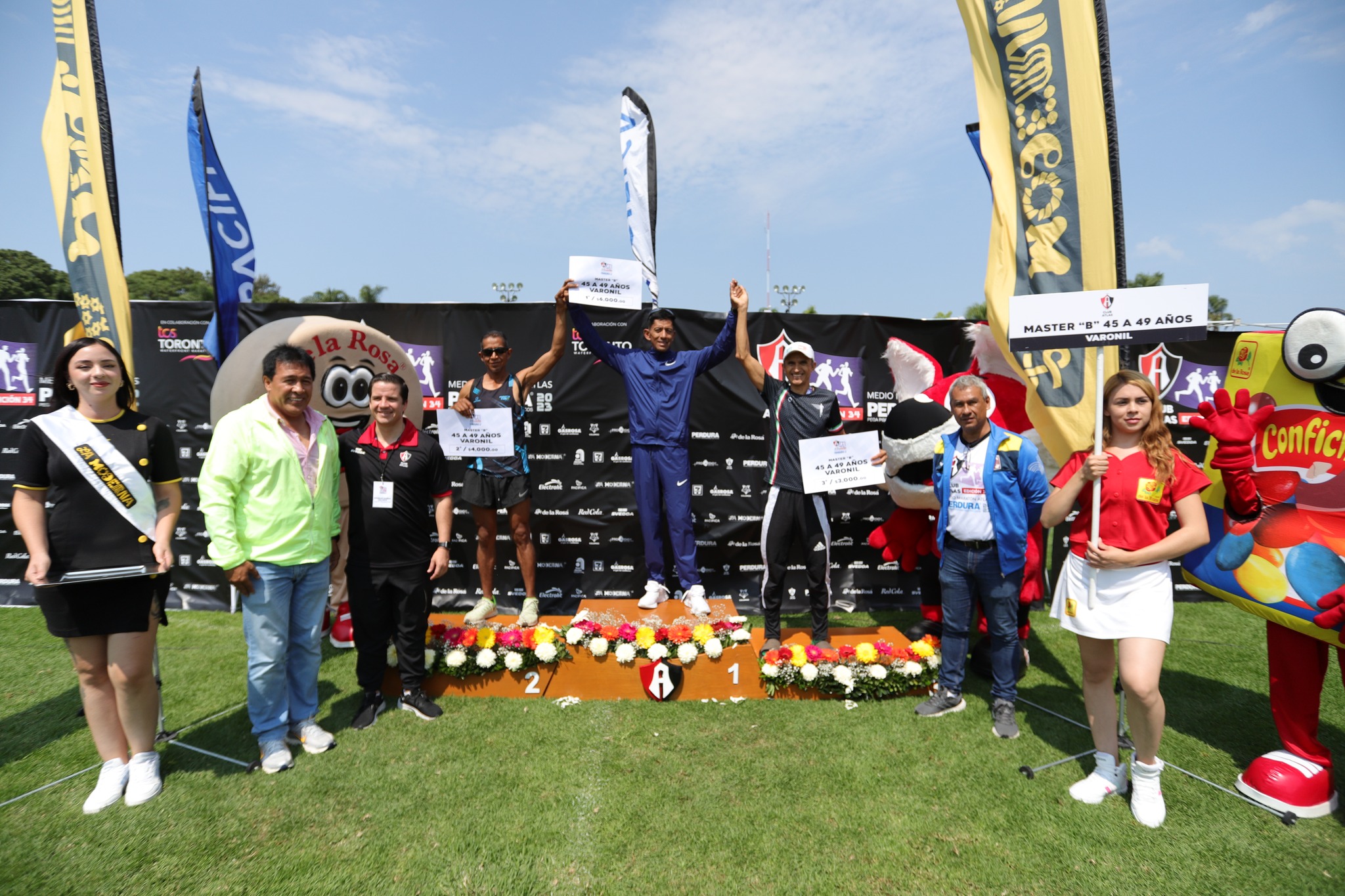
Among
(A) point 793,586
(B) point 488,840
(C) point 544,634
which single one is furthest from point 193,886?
(A) point 793,586

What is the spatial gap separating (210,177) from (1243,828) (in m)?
7.20

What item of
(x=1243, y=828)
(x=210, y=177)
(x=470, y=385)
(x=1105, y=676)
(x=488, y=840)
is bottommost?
(x=1243, y=828)

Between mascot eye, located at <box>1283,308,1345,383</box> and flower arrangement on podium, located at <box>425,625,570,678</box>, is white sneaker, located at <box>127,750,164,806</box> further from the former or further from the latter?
mascot eye, located at <box>1283,308,1345,383</box>

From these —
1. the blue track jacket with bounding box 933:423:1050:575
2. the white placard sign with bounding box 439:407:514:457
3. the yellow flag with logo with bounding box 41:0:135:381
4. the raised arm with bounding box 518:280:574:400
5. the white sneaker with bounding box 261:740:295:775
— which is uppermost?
the yellow flag with logo with bounding box 41:0:135:381

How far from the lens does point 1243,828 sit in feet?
9.11

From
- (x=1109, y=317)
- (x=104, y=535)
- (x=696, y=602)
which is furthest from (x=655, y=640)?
(x=1109, y=317)

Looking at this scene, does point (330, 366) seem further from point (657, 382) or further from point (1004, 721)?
point (1004, 721)

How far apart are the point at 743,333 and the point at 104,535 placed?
11.8 ft

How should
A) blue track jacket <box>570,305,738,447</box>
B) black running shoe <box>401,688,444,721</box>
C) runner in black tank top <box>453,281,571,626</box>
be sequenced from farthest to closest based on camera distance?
runner in black tank top <box>453,281,571,626</box>, blue track jacket <box>570,305,738,447</box>, black running shoe <box>401,688,444,721</box>

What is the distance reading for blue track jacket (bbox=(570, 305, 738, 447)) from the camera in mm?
4543

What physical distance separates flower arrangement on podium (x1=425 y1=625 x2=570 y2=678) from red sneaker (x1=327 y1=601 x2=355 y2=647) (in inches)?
50.5

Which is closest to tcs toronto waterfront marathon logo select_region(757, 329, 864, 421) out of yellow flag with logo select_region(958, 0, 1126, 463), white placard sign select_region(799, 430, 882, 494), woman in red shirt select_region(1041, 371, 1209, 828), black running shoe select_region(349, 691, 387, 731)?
white placard sign select_region(799, 430, 882, 494)

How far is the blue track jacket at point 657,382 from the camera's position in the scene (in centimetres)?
454

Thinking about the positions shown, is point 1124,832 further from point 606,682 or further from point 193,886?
point 193,886
